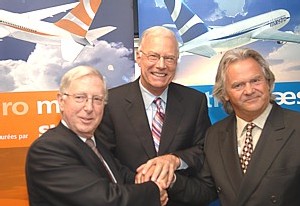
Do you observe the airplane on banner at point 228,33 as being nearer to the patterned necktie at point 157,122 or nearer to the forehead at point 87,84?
the patterned necktie at point 157,122

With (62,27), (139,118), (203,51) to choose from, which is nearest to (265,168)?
(139,118)

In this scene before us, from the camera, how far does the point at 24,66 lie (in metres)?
2.88

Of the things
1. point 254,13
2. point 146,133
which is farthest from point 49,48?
point 254,13

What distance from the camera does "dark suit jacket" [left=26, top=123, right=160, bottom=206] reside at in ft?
5.23

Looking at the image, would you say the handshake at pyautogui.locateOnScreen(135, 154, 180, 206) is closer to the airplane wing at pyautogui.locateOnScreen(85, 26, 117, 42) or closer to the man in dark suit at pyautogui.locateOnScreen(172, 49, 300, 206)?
the man in dark suit at pyautogui.locateOnScreen(172, 49, 300, 206)

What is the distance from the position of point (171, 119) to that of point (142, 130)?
0.16m

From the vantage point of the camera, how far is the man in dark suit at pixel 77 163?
160 cm

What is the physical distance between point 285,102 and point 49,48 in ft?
5.36

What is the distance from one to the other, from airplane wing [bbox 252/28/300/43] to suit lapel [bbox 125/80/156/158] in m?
1.11

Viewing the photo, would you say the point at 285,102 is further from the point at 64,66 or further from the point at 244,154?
the point at 64,66

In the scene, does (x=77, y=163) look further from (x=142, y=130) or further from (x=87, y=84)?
(x=142, y=130)

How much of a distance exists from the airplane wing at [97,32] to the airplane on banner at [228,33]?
458 millimetres

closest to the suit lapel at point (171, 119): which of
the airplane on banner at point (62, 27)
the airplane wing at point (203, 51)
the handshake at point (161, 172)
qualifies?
the handshake at point (161, 172)

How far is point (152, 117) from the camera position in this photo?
234cm
